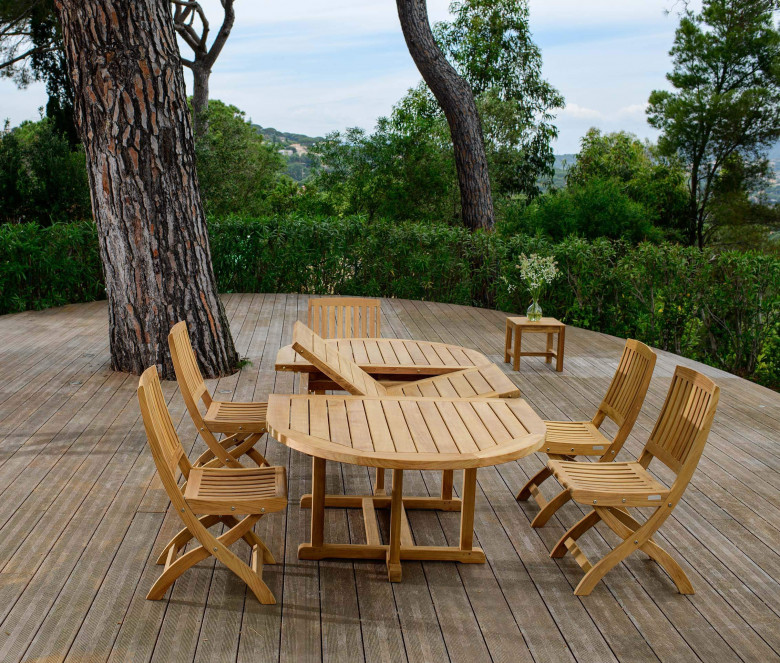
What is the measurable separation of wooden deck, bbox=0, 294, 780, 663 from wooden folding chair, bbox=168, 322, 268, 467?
38 cm

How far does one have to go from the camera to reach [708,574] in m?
3.30

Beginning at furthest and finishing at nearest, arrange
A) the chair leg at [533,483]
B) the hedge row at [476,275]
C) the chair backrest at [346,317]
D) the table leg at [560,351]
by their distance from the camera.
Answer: the hedge row at [476,275]
the table leg at [560,351]
the chair backrest at [346,317]
the chair leg at [533,483]

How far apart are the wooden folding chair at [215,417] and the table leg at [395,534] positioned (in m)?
0.91

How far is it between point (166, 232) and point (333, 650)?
417 centimetres

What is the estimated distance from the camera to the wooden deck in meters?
2.72

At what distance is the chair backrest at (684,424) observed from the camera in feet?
9.77

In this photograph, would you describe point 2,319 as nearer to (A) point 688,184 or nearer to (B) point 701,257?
(B) point 701,257

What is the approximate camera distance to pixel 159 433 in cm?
285

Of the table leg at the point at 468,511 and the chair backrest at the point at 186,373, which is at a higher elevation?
the chair backrest at the point at 186,373

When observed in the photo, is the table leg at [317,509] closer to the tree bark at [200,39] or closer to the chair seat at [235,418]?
the chair seat at [235,418]

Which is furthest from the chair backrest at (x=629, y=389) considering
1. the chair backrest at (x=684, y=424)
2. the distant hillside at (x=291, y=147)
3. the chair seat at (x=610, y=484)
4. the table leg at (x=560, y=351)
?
the distant hillside at (x=291, y=147)

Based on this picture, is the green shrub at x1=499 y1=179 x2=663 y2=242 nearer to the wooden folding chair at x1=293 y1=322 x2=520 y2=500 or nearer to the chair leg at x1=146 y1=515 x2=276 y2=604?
the wooden folding chair at x1=293 y1=322 x2=520 y2=500

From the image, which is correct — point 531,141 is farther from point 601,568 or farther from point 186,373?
point 601,568

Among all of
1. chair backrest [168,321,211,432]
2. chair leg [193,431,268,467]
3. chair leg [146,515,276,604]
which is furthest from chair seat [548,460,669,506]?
chair backrest [168,321,211,432]
